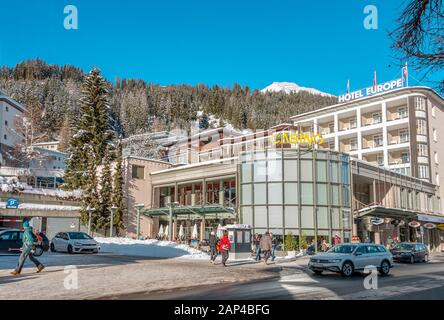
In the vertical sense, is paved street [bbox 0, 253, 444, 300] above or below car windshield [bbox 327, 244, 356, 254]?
below

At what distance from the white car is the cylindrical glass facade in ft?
42.9

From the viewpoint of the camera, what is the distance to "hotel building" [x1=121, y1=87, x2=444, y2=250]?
120 ft

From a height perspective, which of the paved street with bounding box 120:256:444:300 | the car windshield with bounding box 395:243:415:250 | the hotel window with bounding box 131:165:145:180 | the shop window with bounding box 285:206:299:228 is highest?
the hotel window with bounding box 131:165:145:180

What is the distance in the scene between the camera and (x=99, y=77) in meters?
63.6

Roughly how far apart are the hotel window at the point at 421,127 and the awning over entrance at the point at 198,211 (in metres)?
31.0

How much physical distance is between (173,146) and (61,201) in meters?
36.2

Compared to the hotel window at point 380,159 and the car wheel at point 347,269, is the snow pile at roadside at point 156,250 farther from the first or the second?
the hotel window at point 380,159

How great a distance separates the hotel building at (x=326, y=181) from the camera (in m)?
36.5

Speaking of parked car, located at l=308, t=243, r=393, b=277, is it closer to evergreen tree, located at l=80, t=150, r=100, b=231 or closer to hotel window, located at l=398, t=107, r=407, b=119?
evergreen tree, located at l=80, t=150, r=100, b=231

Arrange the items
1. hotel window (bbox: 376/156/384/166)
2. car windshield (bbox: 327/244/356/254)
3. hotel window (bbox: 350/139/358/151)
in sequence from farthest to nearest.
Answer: hotel window (bbox: 350/139/358/151) < hotel window (bbox: 376/156/384/166) < car windshield (bbox: 327/244/356/254)

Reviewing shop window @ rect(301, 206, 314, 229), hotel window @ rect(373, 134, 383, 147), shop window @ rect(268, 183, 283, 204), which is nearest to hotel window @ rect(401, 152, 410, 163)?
hotel window @ rect(373, 134, 383, 147)

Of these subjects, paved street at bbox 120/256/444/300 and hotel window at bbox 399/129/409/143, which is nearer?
paved street at bbox 120/256/444/300
